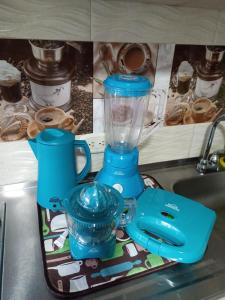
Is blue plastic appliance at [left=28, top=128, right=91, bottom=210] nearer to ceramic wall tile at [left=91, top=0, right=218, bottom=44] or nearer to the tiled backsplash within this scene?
the tiled backsplash

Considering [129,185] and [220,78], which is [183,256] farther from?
[220,78]

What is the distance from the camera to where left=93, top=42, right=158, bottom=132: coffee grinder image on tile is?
72cm

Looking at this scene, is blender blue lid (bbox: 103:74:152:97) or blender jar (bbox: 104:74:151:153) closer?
blender blue lid (bbox: 103:74:152:97)

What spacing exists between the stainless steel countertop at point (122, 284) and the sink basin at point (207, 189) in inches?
10.2

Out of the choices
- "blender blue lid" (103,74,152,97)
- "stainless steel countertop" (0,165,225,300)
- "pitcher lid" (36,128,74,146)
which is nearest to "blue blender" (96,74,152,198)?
"blender blue lid" (103,74,152,97)

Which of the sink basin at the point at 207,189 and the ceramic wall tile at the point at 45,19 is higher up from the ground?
the ceramic wall tile at the point at 45,19

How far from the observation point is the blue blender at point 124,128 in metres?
0.63

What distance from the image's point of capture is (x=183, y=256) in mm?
572

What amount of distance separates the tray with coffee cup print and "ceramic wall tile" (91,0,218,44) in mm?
542

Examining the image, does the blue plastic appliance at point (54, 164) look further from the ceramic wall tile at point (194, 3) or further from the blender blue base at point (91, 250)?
the ceramic wall tile at point (194, 3)

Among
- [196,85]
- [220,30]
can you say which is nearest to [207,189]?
[196,85]

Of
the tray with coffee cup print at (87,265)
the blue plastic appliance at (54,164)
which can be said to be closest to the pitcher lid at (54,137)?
the blue plastic appliance at (54,164)

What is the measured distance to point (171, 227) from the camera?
2.05ft

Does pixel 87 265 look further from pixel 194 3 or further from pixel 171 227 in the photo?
pixel 194 3
